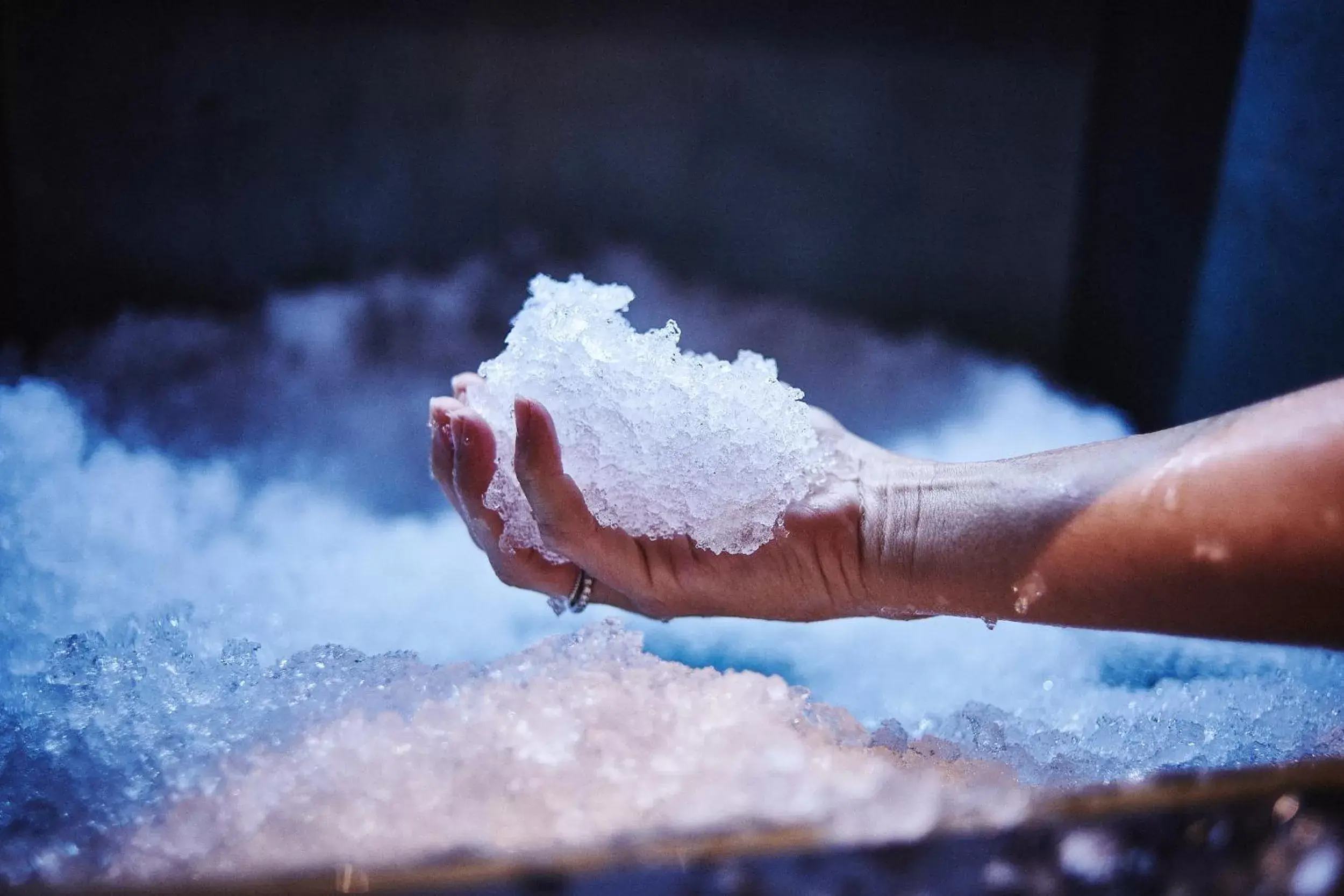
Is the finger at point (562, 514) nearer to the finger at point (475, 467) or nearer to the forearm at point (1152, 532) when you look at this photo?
the finger at point (475, 467)

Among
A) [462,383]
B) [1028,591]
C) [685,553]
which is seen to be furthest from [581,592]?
[1028,591]

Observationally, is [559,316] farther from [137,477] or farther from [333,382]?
[333,382]

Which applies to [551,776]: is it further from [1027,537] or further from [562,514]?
[1027,537]

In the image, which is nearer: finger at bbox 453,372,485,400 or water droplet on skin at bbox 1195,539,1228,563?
water droplet on skin at bbox 1195,539,1228,563

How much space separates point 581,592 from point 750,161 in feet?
3.09

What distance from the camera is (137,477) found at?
43.5 inches

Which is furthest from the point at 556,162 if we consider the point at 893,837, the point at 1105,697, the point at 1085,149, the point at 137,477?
the point at 893,837

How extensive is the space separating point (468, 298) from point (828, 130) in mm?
667

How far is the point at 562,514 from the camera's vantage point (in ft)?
2.33

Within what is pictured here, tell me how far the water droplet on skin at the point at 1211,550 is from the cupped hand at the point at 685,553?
0.23 m

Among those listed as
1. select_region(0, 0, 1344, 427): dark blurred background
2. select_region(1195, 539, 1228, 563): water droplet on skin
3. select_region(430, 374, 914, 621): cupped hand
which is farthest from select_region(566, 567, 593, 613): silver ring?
select_region(0, 0, 1344, 427): dark blurred background

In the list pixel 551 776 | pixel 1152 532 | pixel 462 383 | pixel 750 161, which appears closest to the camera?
pixel 551 776

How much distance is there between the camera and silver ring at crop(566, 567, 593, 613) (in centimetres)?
81

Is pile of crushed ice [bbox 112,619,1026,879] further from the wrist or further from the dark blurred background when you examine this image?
the dark blurred background
